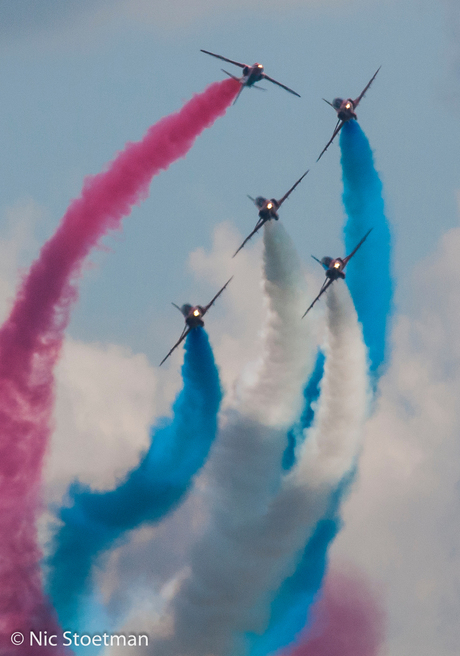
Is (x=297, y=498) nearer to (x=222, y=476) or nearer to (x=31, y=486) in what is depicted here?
(x=222, y=476)

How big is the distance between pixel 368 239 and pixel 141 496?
948 inches

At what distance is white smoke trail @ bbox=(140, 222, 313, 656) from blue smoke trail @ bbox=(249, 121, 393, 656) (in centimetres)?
212

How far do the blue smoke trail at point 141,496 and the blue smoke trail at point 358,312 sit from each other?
6470mm

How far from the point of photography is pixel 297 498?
302 feet

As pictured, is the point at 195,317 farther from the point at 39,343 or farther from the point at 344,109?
the point at 344,109

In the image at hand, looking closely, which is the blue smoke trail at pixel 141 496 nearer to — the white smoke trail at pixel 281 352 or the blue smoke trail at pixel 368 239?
the white smoke trail at pixel 281 352

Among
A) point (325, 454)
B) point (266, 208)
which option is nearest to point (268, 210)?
point (266, 208)

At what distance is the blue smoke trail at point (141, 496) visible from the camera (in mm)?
90875

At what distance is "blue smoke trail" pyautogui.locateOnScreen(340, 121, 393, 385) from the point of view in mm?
96812

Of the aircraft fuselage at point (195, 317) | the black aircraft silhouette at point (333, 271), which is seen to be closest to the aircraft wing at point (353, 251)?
the black aircraft silhouette at point (333, 271)

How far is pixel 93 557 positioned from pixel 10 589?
5.95 metres

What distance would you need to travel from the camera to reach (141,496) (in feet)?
305

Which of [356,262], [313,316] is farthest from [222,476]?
[356,262]

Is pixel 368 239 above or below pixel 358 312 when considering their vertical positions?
above
